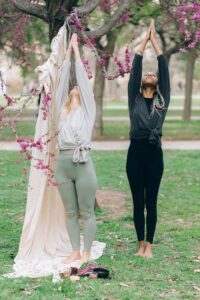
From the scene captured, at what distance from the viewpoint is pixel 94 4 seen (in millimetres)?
8531

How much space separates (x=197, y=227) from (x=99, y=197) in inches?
101

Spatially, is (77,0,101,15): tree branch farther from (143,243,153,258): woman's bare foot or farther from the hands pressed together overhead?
(143,243,153,258): woman's bare foot

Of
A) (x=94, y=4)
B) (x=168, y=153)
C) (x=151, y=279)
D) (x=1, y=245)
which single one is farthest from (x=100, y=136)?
(x=151, y=279)

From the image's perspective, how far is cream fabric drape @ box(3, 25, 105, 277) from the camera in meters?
6.72

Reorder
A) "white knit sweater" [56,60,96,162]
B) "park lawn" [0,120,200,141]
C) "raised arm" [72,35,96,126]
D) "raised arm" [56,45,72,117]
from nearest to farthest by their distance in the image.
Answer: "white knit sweater" [56,60,96,162] < "raised arm" [72,35,96,126] < "raised arm" [56,45,72,117] < "park lawn" [0,120,200,141]

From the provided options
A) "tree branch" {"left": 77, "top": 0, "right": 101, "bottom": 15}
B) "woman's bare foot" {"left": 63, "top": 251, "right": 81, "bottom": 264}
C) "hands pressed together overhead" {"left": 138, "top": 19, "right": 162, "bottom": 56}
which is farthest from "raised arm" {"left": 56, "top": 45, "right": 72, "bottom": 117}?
"tree branch" {"left": 77, "top": 0, "right": 101, "bottom": 15}

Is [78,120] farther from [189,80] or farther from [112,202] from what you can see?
[189,80]

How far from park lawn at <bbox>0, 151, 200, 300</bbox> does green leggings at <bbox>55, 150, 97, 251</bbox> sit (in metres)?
0.38

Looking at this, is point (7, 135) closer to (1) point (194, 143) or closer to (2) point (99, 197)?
(1) point (194, 143)

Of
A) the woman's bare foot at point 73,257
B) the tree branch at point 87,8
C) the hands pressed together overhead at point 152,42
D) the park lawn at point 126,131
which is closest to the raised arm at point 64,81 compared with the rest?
the hands pressed together overhead at point 152,42

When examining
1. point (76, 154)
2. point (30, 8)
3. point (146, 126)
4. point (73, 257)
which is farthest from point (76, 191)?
point (30, 8)

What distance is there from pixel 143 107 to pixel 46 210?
1452mm

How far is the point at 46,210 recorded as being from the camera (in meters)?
6.89

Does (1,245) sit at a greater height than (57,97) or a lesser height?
lesser
